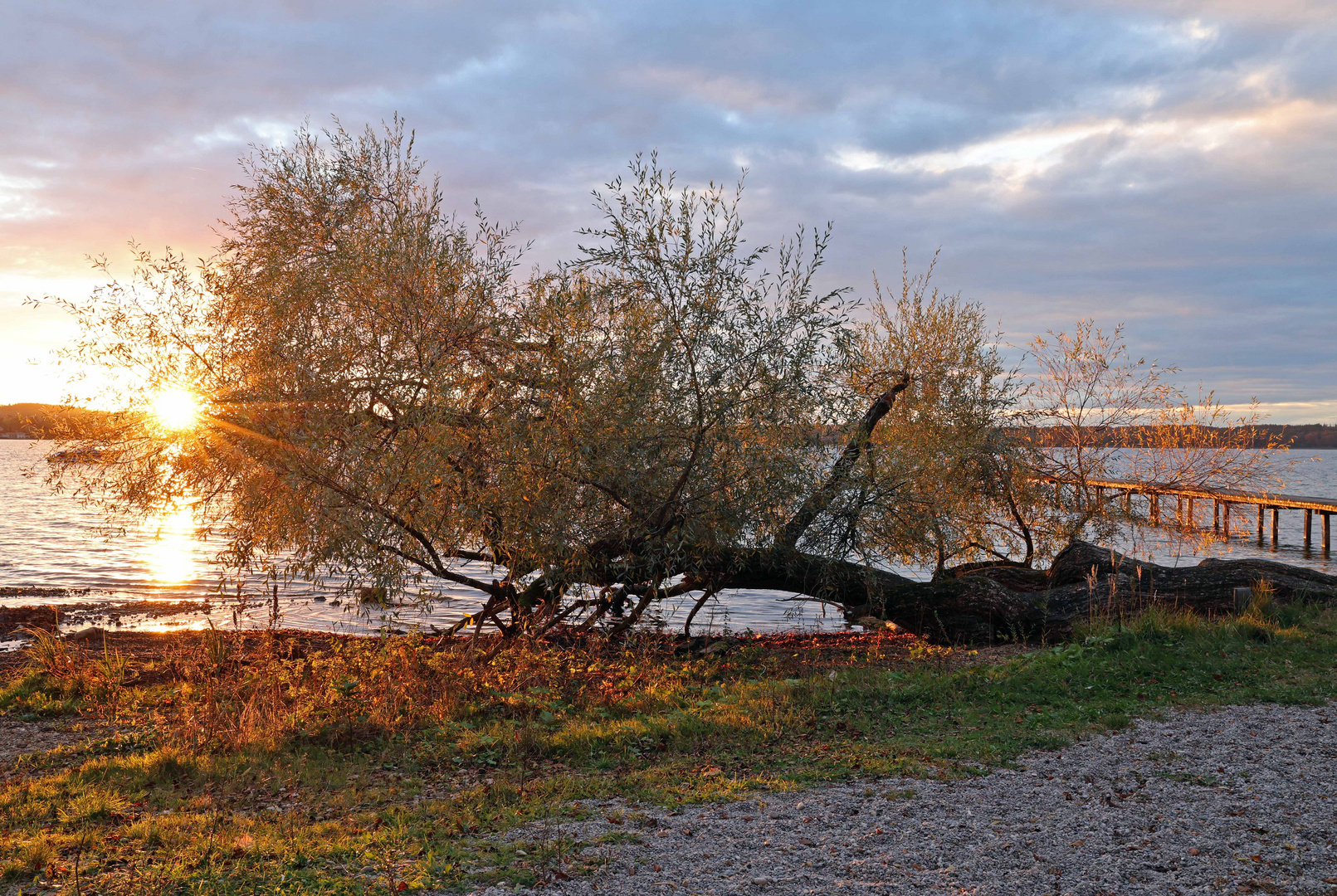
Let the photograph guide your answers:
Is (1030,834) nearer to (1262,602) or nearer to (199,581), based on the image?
(1262,602)

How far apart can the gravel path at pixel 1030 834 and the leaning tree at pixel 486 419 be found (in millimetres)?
4429

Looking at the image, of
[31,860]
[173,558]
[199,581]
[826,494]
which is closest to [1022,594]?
[826,494]

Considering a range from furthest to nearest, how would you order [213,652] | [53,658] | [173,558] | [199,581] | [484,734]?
[173,558]
[199,581]
[213,652]
[53,658]
[484,734]

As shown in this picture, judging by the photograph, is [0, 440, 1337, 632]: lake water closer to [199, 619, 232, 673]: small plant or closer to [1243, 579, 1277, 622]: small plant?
[199, 619, 232, 673]: small plant

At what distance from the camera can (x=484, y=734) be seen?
8.15 m

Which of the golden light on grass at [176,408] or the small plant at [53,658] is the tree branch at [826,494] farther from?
the small plant at [53,658]

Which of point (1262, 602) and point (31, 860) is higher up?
point (1262, 602)

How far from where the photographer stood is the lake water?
1702cm

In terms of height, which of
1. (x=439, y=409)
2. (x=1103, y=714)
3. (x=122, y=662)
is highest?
(x=439, y=409)

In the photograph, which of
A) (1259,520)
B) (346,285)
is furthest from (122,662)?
(1259,520)

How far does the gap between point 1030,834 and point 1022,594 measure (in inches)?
404

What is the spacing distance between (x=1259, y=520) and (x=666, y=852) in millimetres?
42218

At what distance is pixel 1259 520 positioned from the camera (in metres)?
37.4

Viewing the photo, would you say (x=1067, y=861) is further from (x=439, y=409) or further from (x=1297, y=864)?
(x=439, y=409)
